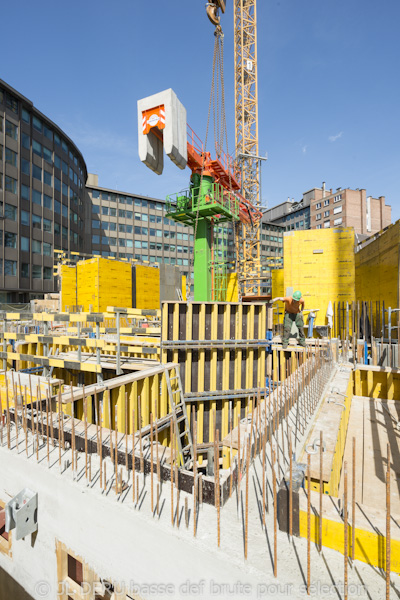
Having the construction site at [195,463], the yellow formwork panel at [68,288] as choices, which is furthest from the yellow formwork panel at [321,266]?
the yellow formwork panel at [68,288]

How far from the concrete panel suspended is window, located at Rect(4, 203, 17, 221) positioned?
110ft

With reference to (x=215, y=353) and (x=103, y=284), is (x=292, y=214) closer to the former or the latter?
(x=103, y=284)

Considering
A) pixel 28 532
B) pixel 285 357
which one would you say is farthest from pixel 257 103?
pixel 28 532

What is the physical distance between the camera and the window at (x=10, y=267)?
37.9m

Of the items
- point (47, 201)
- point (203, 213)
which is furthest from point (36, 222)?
point (203, 213)

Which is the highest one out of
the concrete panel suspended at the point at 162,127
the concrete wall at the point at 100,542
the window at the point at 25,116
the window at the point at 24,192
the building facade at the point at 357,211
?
the window at the point at 25,116

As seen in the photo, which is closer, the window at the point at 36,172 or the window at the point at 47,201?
the window at the point at 36,172

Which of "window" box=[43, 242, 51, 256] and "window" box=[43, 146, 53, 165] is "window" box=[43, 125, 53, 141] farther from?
"window" box=[43, 242, 51, 256]

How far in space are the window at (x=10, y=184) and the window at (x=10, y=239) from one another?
5528mm

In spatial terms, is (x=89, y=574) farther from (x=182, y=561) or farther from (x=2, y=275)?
(x=2, y=275)

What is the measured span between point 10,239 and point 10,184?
7090 mm

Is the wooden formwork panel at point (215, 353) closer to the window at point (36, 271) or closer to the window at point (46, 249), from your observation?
the window at point (36, 271)

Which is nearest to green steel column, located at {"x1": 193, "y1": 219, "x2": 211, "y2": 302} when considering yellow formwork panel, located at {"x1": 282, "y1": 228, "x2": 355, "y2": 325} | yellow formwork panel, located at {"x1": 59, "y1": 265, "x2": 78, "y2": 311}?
yellow formwork panel, located at {"x1": 282, "y1": 228, "x2": 355, "y2": 325}

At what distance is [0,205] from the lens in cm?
3700
